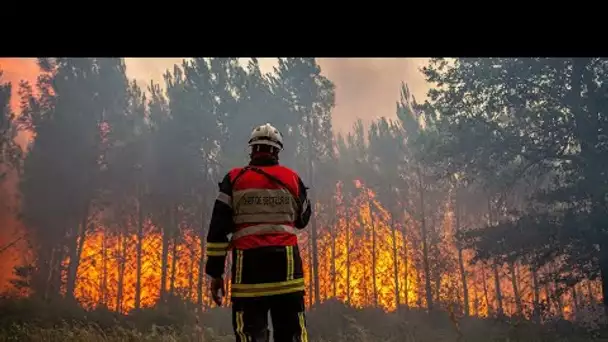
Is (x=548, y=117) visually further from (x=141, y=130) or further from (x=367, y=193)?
(x=141, y=130)

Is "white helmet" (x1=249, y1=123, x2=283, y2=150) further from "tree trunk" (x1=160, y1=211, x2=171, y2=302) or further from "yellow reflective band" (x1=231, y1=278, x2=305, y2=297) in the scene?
"tree trunk" (x1=160, y1=211, x2=171, y2=302)

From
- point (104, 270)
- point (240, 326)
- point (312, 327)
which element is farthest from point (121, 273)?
point (240, 326)

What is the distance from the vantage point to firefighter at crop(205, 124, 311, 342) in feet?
10.8

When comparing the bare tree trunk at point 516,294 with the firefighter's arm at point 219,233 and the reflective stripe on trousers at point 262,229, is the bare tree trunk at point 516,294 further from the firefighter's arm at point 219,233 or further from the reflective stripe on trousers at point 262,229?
the firefighter's arm at point 219,233

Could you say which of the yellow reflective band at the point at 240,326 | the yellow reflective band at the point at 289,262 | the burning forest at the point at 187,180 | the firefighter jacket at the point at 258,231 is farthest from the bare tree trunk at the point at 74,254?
the yellow reflective band at the point at 289,262

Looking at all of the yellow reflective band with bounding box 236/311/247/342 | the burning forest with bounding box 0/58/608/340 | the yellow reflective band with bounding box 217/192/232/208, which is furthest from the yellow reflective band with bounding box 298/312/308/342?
the burning forest with bounding box 0/58/608/340

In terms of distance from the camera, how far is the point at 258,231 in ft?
11.1

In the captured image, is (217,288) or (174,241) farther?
(174,241)

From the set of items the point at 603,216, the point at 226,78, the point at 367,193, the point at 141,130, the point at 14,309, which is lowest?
the point at 14,309

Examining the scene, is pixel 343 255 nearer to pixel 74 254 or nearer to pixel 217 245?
pixel 74 254

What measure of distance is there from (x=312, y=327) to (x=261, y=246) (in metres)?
14.4

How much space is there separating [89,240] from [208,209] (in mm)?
8587
